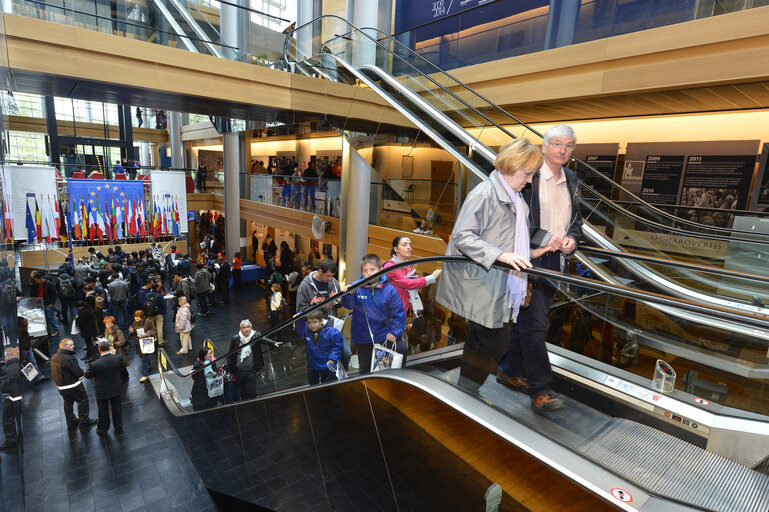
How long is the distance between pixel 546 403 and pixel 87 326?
11003 millimetres

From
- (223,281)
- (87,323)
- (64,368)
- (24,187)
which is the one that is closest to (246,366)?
(64,368)

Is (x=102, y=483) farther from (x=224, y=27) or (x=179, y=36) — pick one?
(x=224, y=27)

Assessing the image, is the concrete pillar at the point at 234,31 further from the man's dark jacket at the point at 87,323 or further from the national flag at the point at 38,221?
the man's dark jacket at the point at 87,323

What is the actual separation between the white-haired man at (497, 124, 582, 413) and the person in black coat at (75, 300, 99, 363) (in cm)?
1055

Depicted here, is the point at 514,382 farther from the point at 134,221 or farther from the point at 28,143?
the point at 28,143

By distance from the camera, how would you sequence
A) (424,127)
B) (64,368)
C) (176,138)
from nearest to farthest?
(64,368) → (424,127) → (176,138)

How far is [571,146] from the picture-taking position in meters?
2.62

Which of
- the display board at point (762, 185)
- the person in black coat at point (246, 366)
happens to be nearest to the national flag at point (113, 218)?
the person in black coat at point (246, 366)

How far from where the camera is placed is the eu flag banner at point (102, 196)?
37.7 ft

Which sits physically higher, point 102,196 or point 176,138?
point 176,138

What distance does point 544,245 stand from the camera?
8.82ft

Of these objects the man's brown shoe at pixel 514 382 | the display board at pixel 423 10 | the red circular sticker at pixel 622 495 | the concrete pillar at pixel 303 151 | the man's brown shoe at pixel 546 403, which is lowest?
the red circular sticker at pixel 622 495

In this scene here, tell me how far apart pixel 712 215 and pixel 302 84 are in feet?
30.7

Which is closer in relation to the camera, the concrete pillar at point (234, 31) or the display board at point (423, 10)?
the concrete pillar at point (234, 31)
